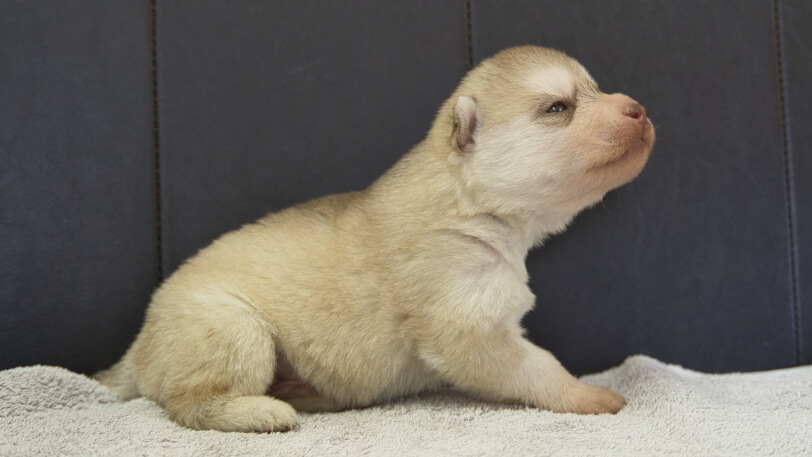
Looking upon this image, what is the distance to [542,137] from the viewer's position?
215 cm

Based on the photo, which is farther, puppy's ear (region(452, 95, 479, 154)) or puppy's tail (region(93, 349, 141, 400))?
puppy's tail (region(93, 349, 141, 400))

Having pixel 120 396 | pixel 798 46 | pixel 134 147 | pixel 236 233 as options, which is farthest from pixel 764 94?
pixel 120 396

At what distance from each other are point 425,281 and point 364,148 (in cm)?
86

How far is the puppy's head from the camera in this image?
2.12 meters

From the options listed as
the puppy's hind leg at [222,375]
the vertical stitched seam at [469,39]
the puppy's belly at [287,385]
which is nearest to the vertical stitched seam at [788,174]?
the vertical stitched seam at [469,39]

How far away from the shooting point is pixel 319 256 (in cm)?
231

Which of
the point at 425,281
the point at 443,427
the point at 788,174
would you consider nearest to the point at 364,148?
the point at 425,281

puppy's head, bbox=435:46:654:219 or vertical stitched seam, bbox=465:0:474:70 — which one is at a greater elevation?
vertical stitched seam, bbox=465:0:474:70

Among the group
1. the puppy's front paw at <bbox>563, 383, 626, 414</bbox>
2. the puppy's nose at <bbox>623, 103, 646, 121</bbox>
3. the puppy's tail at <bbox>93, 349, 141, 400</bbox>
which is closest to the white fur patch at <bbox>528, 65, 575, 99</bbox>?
the puppy's nose at <bbox>623, 103, 646, 121</bbox>

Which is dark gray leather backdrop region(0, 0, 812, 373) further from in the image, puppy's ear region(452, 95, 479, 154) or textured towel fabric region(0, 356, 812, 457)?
puppy's ear region(452, 95, 479, 154)

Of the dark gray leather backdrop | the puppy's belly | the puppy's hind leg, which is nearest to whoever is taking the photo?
the puppy's hind leg

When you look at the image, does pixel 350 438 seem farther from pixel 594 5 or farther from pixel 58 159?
pixel 594 5

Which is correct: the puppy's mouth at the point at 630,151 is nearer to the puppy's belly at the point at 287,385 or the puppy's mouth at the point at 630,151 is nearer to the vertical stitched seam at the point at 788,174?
the puppy's belly at the point at 287,385

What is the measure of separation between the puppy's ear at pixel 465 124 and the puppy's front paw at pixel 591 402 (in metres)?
0.86
